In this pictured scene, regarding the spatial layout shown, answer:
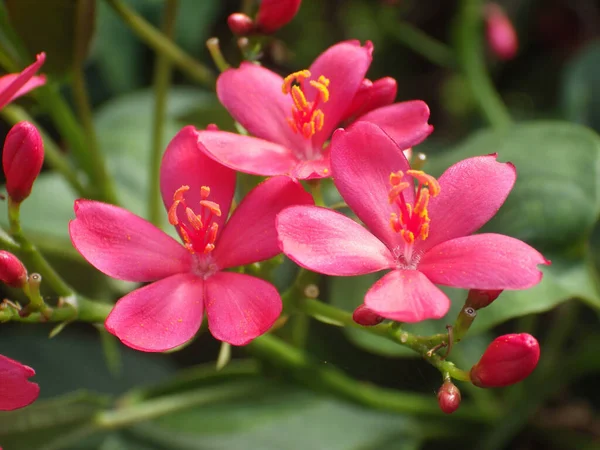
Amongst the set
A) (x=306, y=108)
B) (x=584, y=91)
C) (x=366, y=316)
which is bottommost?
(x=584, y=91)

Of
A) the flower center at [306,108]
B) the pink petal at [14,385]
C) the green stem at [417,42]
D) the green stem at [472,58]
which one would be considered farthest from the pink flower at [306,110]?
the green stem at [417,42]

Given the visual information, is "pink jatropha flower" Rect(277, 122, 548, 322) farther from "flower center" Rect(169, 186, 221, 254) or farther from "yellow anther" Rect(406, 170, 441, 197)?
"flower center" Rect(169, 186, 221, 254)

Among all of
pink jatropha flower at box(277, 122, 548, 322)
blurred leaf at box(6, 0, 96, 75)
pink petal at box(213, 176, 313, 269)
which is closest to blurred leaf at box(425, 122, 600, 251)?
pink jatropha flower at box(277, 122, 548, 322)

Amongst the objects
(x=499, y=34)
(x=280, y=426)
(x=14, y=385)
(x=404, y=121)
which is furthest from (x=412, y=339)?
(x=499, y=34)

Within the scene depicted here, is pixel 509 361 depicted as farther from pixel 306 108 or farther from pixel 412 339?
pixel 306 108

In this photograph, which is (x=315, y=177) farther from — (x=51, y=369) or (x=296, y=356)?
(x=51, y=369)

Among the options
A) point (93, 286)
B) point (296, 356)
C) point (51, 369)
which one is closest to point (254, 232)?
point (296, 356)
